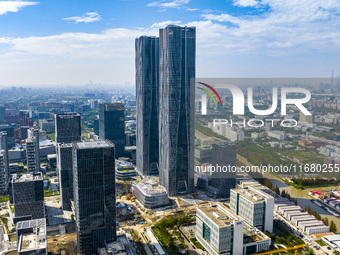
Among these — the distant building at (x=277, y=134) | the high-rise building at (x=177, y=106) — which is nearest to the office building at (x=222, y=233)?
the distant building at (x=277, y=134)

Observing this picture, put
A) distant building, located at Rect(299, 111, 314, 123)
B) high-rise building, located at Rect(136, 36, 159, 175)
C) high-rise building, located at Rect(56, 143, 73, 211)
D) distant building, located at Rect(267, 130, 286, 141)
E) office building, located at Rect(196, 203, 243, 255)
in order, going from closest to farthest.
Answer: office building, located at Rect(196, 203, 243, 255), distant building, located at Rect(299, 111, 314, 123), distant building, located at Rect(267, 130, 286, 141), high-rise building, located at Rect(56, 143, 73, 211), high-rise building, located at Rect(136, 36, 159, 175)

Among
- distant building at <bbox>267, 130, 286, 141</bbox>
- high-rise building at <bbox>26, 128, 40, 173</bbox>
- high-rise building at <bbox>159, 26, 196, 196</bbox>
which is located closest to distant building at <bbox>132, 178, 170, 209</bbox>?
high-rise building at <bbox>159, 26, 196, 196</bbox>

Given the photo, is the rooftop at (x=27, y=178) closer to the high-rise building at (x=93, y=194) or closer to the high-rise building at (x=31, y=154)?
the high-rise building at (x=93, y=194)

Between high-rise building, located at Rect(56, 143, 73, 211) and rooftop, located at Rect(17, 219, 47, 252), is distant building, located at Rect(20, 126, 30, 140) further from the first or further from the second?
rooftop, located at Rect(17, 219, 47, 252)

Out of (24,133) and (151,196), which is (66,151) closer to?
(151,196)

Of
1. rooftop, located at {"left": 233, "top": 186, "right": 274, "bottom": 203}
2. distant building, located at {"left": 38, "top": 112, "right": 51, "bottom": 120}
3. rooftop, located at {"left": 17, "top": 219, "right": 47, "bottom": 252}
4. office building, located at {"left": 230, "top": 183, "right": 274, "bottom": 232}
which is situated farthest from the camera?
distant building, located at {"left": 38, "top": 112, "right": 51, "bottom": 120}

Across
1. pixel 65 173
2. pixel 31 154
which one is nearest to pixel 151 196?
pixel 65 173
